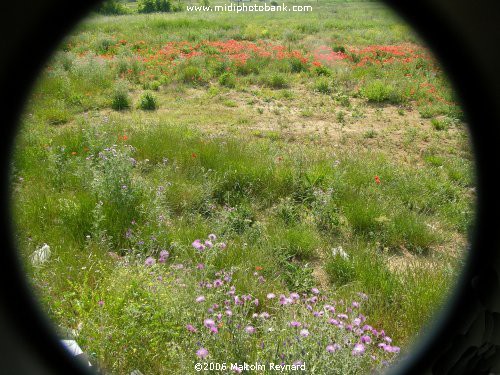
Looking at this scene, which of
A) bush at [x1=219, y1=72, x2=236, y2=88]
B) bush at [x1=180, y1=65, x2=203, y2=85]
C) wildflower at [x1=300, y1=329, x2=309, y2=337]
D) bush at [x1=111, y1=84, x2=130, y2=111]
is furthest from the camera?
bush at [x1=180, y1=65, x2=203, y2=85]

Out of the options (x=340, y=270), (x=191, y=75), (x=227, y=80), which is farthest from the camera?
(x=191, y=75)

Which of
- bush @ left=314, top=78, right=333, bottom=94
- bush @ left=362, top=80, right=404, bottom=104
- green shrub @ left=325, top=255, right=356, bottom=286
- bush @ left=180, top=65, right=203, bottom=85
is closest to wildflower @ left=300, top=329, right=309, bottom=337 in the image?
green shrub @ left=325, top=255, right=356, bottom=286

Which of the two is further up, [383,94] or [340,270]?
[340,270]

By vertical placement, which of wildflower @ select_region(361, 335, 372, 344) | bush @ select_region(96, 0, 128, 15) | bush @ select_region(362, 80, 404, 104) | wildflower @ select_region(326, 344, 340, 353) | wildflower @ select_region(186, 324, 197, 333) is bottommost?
bush @ select_region(362, 80, 404, 104)

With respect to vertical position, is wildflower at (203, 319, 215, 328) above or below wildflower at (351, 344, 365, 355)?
above

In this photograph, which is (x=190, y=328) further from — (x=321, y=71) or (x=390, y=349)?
(x=321, y=71)

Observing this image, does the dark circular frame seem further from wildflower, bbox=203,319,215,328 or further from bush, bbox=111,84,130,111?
bush, bbox=111,84,130,111

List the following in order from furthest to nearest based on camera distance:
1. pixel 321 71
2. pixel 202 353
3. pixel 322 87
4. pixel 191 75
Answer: pixel 321 71
pixel 191 75
pixel 322 87
pixel 202 353

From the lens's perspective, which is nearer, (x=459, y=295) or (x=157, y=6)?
(x=459, y=295)

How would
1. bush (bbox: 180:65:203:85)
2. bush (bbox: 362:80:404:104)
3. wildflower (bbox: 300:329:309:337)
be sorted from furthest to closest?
bush (bbox: 180:65:203:85)
bush (bbox: 362:80:404:104)
wildflower (bbox: 300:329:309:337)

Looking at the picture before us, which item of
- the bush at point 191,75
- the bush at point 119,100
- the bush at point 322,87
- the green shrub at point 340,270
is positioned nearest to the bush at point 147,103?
the bush at point 119,100

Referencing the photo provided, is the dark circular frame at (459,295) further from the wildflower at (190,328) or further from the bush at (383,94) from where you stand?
the bush at (383,94)

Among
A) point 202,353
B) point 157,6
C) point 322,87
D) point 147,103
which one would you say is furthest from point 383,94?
point 157,6

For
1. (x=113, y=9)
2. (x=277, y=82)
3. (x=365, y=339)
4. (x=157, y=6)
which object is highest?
(x=157, y=6)
